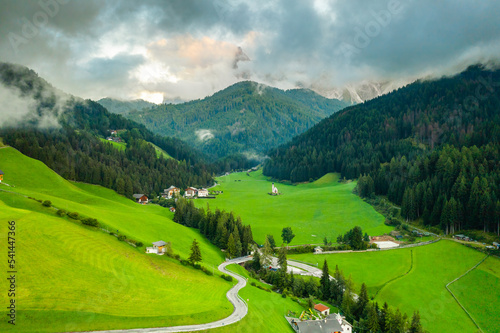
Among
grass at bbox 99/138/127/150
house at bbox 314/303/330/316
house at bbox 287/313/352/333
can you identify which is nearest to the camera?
house at bbox 287/313/352/333

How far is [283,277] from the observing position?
5747cm

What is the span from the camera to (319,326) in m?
41.3

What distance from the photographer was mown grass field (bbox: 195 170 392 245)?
286 ft

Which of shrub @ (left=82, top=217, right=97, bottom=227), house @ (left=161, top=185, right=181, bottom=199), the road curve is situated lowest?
the road curve

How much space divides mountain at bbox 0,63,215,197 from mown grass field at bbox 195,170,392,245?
3261 centimetres

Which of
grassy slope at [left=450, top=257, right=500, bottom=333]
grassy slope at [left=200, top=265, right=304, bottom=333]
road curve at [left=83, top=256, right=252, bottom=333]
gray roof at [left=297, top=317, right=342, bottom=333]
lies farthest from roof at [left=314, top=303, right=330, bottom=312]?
grassy slope at [left=450, top=257, right=500, bottom=333]

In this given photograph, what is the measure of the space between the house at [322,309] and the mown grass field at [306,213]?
105 feet

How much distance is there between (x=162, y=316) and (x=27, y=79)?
20087 centimetres

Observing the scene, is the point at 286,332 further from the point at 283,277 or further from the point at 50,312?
the point at 50,312

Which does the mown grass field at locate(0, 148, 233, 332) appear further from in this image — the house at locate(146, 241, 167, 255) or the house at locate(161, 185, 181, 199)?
A: the house at locate(161, 185, 181, 199)

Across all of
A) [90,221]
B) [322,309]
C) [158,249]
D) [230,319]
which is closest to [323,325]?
[322,309]

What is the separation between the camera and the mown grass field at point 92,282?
101 feet

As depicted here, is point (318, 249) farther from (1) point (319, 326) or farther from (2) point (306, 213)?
(1) point (319, 326)

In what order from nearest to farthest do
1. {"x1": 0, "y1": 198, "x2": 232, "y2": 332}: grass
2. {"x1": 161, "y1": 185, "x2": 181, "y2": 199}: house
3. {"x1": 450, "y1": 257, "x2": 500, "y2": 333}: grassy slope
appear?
1. {"x1": 0, "y1": 198, "x2": 232, "y2": 332}: grass
2. {"x1": 450, "y1": 257, "x2": 500, "y2": 333}: grassy slope
3. {"x1": 161, "y1": 185, "x2": 181, "y2": 199}: house
